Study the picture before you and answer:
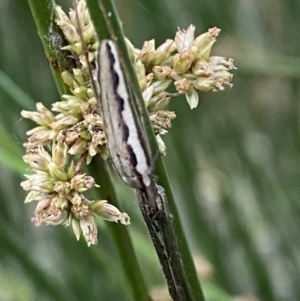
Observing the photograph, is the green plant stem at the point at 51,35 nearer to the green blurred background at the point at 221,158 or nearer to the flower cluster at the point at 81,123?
the flower cluster at the point at 81,123

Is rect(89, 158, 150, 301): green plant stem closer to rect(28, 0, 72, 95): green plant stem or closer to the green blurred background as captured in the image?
rect(28, 0, 72, 95): green plant stem

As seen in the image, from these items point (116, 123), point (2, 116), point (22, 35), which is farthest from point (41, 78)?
point (116, 123)

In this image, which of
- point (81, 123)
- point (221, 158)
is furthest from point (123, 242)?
point (221, 158)

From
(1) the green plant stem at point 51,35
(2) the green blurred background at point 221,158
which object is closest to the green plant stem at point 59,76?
(1) the green plant stem at point 51,35

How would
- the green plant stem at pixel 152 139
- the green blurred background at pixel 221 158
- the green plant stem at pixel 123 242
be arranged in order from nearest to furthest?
the green plant stem at pixel 152 139, the green plant stem at pixel 123 242, the green blurred background at pixel 221 158

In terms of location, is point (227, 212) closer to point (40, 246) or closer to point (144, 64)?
point (40, 246)
